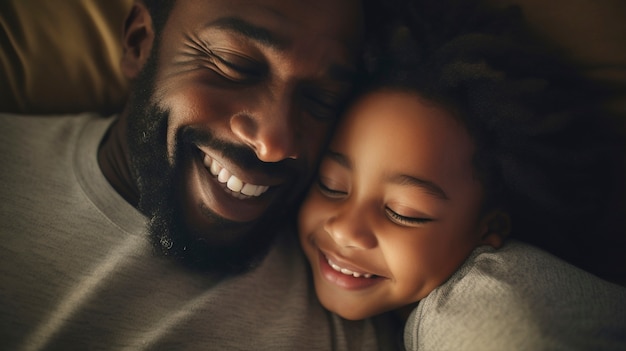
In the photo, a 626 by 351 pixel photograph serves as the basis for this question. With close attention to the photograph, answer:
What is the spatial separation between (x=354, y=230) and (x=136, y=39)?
0.77 meters

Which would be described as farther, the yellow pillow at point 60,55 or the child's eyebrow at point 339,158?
the yellow pillow at point 60,55

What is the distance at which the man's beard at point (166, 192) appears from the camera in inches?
40.6

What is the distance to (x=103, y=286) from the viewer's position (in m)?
0.99

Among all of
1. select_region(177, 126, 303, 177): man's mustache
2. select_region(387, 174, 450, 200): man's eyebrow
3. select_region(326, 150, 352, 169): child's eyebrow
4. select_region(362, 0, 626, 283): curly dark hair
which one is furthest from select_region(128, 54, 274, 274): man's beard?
select_region(362, 0, 626, 283): curly dark hair

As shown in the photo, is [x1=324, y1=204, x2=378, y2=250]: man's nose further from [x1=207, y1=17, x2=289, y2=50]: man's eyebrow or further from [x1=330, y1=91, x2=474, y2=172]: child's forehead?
[x1=207, y1=17, x2=289, y2=50]: man's eyebrow

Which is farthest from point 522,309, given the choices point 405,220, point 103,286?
point 103,286

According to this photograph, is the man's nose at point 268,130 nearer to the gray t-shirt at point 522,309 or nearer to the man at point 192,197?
the man at point 192,197

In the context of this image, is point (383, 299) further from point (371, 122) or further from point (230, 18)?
point (230, 18)

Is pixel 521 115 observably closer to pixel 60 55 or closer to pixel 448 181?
pixel 448 181

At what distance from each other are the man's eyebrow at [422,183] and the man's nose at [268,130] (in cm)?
24

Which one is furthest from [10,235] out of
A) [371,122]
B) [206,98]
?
[371,122]

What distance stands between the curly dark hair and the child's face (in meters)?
0.05

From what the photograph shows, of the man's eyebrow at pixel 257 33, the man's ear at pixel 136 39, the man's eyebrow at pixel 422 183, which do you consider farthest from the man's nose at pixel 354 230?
the man's ear at pixel 136 39

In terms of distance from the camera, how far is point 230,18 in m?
0.98
